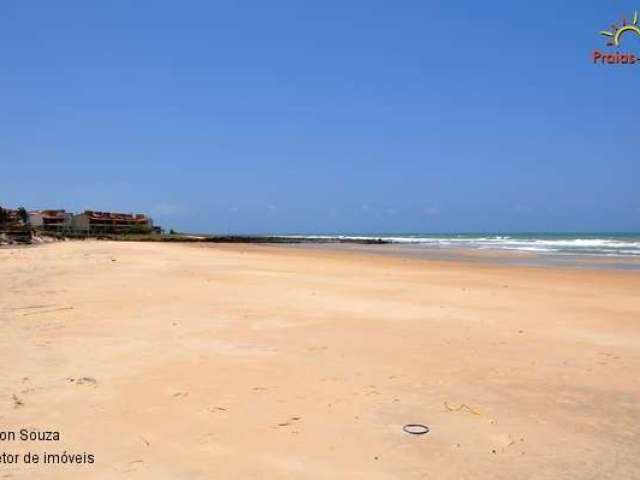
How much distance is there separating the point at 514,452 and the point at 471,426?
1.56 feet

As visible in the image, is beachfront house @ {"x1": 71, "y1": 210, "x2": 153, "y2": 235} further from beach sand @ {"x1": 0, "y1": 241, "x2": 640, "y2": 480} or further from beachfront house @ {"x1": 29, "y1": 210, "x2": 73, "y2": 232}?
beach sand @ {"x1": 0, "y1": 241, "x2": 640, "y2": 480}

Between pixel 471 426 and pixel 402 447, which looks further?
pixel 471 426

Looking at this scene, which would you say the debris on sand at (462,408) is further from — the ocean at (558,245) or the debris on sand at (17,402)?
the ocean at (558,245)

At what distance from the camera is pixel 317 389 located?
195 inches

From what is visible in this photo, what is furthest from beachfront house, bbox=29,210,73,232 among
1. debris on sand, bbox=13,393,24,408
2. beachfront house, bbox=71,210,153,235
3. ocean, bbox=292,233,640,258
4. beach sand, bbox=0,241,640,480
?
debris on sand, bbox=13,393,24,408

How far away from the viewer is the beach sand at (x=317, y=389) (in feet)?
11.6

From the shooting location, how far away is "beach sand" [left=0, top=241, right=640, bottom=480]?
3545mm

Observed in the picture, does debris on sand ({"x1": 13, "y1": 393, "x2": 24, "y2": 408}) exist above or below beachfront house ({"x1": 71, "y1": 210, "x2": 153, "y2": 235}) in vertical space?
below

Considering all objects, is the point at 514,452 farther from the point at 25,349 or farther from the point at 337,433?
the point at 25,349

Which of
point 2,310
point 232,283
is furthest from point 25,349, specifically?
point 232,283

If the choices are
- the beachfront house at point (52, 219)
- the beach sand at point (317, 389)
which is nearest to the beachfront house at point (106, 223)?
the beachfront house at point (52, 219)

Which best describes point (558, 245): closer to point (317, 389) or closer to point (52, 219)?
point (317, 389)

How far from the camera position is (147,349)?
20.6ft

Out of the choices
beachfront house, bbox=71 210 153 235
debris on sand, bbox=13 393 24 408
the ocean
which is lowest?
the ocean
